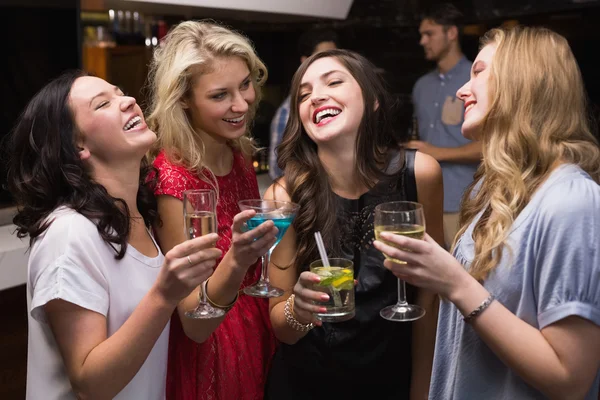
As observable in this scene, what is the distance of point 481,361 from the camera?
159cm

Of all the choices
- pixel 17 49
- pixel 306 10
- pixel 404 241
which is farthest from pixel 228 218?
pixel 306 10

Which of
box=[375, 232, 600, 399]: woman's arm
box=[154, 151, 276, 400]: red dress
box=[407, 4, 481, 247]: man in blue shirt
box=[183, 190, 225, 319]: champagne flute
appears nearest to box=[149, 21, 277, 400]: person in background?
box=[154, 151, 276, 400]: red dress

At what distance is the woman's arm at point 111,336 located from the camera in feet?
5.03

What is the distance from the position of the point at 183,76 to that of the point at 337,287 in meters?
0.84

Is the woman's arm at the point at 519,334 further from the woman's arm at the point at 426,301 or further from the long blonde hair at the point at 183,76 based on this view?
the long blonde hair at the point at 183,76

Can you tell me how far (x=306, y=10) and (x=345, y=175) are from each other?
265cm

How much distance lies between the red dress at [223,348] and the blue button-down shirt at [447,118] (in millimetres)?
2550

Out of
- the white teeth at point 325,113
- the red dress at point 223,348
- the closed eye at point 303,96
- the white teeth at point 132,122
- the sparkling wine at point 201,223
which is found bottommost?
the red dress at point 223,348

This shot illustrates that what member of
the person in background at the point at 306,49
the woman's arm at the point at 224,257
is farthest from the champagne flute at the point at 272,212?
the person in background at the point at 306,49

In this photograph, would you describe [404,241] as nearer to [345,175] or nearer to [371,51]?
[345,175]

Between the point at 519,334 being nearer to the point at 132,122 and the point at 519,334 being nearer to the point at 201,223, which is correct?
the point at 201,223

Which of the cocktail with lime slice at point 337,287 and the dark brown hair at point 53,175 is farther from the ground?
the dark brown hair at point 53,175

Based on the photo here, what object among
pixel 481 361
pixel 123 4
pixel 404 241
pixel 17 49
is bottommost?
pixel 481 361

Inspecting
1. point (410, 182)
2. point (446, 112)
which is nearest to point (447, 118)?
point (446, 112)
